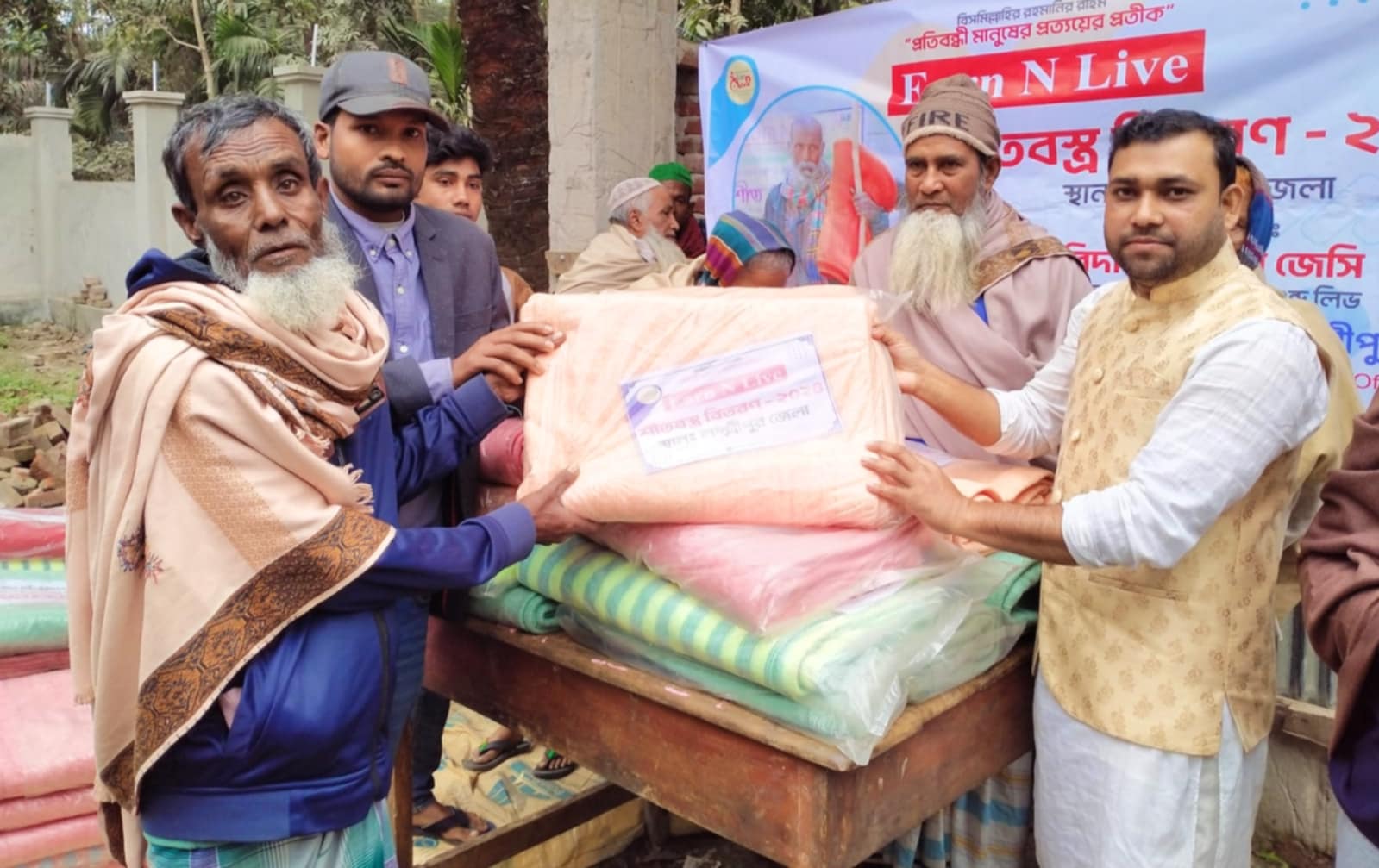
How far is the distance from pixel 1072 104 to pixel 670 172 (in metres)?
1.74

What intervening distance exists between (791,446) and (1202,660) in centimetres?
77

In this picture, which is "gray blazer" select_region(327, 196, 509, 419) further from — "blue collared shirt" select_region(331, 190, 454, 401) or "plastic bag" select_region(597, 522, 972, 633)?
"plastic bag" select_region(597, 522, 972, 633)

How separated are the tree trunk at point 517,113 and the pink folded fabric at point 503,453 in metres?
3.57

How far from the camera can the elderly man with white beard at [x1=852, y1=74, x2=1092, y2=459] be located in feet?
8.71

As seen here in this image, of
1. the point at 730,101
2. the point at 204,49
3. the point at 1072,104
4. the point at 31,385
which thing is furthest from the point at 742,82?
the point at 204,49

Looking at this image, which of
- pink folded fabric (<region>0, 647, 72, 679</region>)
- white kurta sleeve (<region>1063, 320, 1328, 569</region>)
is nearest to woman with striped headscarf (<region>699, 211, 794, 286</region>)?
white kurta sleeve (<region>1063, 320, 1328, 569</region>)

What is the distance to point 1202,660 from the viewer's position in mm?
1838

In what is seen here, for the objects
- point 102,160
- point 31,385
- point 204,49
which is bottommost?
point 31,385

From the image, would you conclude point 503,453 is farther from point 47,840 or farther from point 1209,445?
point 47,840

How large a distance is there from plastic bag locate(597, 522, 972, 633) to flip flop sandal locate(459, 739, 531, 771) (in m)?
2.03

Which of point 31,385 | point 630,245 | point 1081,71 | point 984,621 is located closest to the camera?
point 984,621

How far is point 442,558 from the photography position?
1762mm

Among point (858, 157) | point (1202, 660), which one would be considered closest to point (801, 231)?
point (858, 157)

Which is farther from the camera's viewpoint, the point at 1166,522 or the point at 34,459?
the point at 34,459
